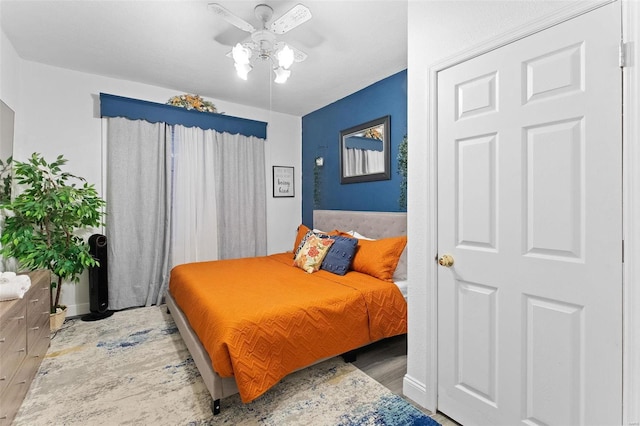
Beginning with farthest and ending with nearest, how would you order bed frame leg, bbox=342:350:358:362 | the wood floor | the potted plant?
the potted plant → bed frame leg, bbox=342:350:358:362 → the wood floor

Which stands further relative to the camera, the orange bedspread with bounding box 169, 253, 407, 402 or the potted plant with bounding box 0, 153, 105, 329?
the potted plant with bounding box 0, 153, 105, 329

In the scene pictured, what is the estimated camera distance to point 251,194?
4.35 meters

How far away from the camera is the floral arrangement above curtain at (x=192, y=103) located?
3.82 m

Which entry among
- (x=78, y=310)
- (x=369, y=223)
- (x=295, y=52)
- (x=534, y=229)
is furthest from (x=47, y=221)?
(x=534, y=229)

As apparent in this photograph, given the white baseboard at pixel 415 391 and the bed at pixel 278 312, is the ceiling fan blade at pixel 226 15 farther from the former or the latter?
the white baseboard at pixel 415 391

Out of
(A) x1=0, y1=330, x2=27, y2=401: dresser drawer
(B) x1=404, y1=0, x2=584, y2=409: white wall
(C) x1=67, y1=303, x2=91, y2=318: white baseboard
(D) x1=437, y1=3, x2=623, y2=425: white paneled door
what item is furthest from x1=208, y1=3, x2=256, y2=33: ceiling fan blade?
(C) x1=67, y1=303, x2=91, y2=318: white baseboard

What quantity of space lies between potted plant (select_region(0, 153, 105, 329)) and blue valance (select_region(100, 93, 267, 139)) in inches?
36.3

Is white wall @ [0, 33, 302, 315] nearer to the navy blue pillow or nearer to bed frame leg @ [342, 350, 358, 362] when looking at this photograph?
the navy blue pillow

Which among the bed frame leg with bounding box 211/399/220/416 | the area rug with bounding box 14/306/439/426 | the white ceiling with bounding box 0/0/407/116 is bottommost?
the area rug with bounding box 14/306/439/426

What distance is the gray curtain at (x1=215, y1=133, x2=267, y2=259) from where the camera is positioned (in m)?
4.13

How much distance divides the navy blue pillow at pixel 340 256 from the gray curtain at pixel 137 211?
2118 millimetres

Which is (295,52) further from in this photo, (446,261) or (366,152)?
(446,261)

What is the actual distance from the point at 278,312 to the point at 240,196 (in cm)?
266

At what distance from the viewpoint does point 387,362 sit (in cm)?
236
